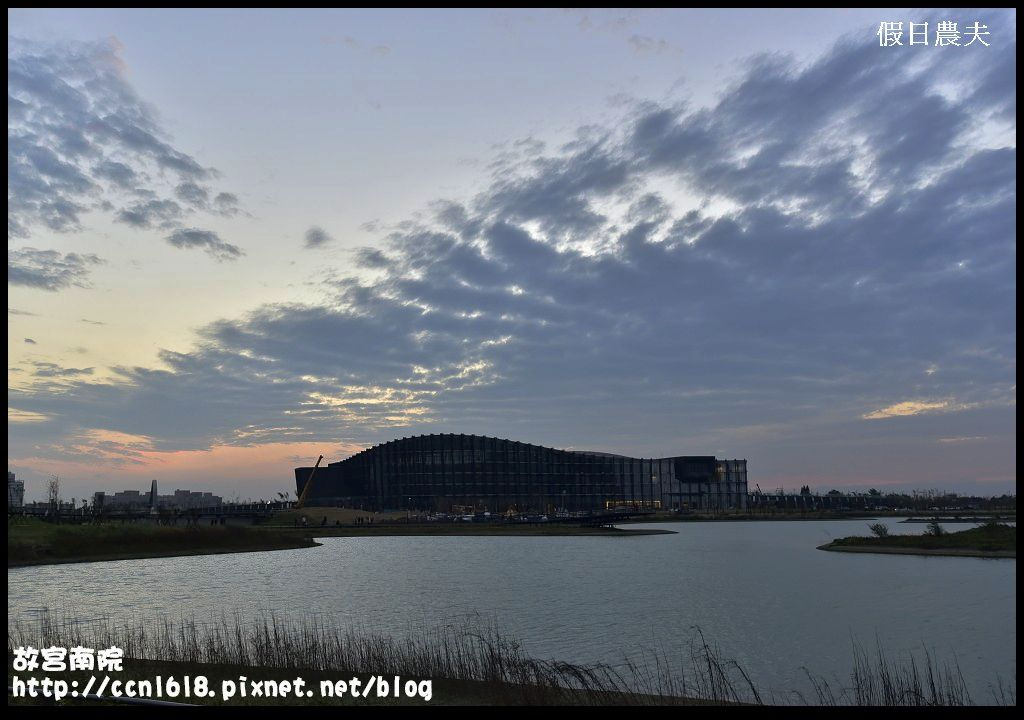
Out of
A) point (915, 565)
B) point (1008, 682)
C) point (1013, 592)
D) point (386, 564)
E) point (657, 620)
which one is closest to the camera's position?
point (1008, 682)

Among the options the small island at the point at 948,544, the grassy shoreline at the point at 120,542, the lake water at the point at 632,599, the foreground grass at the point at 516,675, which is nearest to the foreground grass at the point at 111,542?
the grassy shoreline at the point at 120,542

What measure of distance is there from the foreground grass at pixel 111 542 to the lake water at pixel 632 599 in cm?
611

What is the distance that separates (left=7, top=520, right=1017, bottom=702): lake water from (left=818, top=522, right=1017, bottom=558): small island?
5436 mm

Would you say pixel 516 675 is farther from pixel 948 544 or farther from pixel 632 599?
pixel 948 544

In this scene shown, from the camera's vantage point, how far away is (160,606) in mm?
60500

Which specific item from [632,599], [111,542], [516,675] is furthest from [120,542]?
[516,675]

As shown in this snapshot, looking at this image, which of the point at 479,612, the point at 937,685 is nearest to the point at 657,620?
the point at 479,612

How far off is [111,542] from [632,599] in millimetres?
86157

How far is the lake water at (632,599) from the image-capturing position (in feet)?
147

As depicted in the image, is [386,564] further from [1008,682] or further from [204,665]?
[1008,682]

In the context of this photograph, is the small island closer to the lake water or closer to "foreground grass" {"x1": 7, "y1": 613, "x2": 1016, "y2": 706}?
the lake water

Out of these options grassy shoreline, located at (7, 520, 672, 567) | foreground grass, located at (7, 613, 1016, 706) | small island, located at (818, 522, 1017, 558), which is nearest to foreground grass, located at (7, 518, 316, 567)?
grassy shoreline, located at (7, 520, 672, 567)
